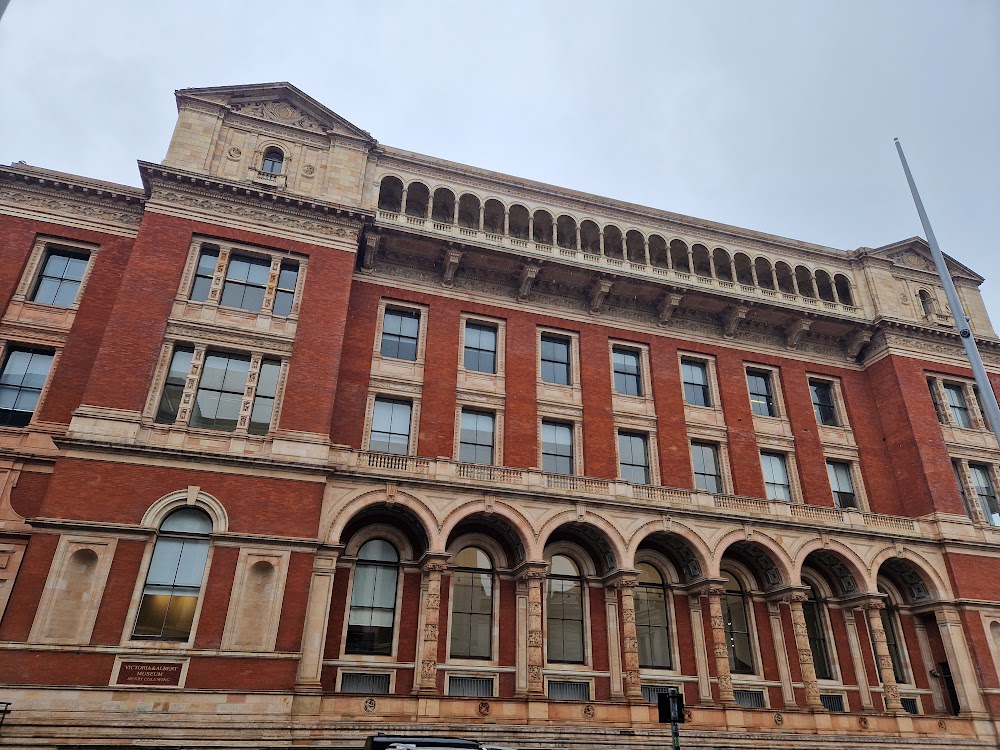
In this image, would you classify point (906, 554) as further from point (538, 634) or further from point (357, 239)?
point (357, 239)

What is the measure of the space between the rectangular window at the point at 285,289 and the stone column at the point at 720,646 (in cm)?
1900

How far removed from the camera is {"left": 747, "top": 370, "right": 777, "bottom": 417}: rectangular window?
3203 centimetres

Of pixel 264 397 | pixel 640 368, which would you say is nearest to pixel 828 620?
pixel 640 368

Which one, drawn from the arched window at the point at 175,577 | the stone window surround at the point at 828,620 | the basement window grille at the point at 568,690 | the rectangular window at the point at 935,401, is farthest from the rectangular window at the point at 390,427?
the rectangular window at the point at 935,401

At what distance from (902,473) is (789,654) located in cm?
1071

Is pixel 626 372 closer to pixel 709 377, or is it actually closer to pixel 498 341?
pixel 709 377

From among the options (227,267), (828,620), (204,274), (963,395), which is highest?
(963,395)

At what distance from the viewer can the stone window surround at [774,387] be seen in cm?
3181

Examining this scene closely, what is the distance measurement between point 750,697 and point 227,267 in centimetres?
2554

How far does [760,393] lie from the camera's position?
3253 cm

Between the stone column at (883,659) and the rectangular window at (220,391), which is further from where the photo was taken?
the stone column at (883,659)

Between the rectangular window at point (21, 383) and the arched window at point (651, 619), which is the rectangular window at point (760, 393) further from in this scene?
the rectangular window at point (21, 383)

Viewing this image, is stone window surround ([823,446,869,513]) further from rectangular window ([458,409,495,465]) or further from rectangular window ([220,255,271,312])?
rectangular window ([220,255,271,312])

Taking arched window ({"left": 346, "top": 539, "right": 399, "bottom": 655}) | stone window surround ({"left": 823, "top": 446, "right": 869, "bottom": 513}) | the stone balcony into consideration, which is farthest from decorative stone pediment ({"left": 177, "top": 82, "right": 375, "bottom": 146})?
stone window surround ({"left": 823, "top": 446, "right": 869, "bottom": 513})
